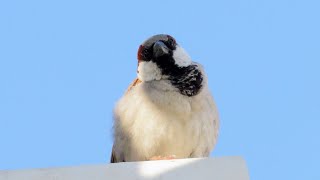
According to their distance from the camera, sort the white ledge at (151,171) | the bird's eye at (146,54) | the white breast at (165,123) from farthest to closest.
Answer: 1. the bird's eye at (146,54)
2. the white breast at (165,123)
3. the white ledge at (151,171)

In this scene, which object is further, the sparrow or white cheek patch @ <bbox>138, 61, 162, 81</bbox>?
white cheek patch @ <bbox>138, 61, 162, 81</bbox>

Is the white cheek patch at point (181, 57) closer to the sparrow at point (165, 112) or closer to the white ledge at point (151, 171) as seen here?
the sparrow at point (165, 112)

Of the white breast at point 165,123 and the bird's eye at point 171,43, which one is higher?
the bird's eye at point 171,43

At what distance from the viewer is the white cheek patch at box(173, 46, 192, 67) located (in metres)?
3.96

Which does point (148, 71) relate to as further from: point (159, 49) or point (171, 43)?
point (171, 43)

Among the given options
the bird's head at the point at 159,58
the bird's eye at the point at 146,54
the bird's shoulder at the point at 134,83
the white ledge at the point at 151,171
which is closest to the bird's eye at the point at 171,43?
Answer: the bird's head at the point at 159,58

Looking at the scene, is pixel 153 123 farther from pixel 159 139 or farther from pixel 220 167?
pixel 220 167

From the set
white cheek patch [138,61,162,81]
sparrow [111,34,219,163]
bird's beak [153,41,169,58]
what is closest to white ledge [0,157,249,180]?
sparrow [111,34,219,163]

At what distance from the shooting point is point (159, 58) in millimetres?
3961

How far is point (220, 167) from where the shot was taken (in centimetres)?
237

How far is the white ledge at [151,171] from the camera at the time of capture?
236 centimetres

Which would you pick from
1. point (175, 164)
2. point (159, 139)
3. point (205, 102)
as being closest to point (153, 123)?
point (159, 139)

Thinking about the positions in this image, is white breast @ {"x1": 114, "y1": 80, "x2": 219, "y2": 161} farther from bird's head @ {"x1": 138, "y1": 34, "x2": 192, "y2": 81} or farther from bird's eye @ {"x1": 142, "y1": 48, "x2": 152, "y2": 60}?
bird's eye @ {"x1": 142, "y1": 48, "x2": 152, "y2": 60}

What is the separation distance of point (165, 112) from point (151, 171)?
1.35 metres
